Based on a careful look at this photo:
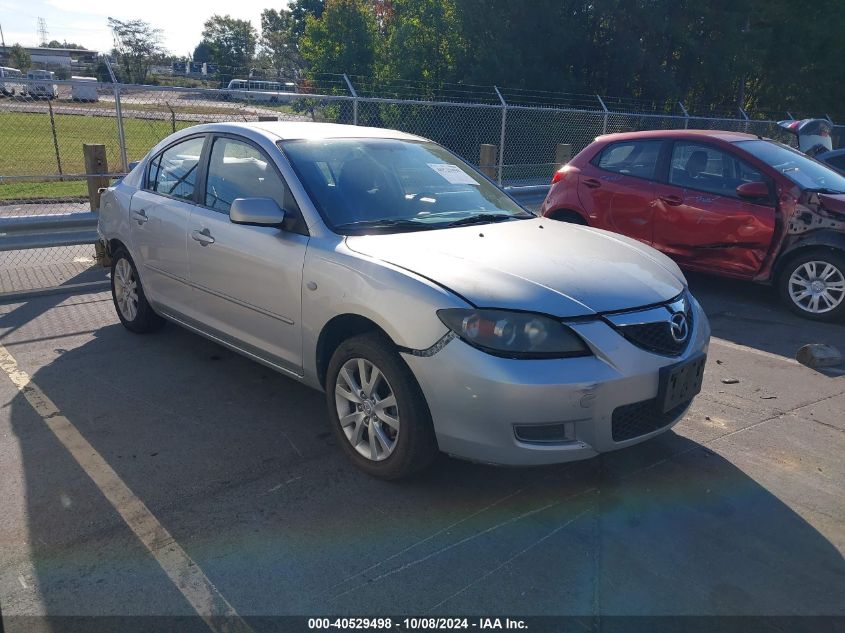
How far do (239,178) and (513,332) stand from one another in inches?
89.7

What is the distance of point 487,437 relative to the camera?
312cm

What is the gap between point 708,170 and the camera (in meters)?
7.12

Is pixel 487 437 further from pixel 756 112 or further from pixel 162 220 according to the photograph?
pixel 756 112

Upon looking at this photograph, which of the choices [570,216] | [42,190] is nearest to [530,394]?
A: [570,216]

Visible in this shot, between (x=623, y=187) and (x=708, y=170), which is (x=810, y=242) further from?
(x=623, y=187)

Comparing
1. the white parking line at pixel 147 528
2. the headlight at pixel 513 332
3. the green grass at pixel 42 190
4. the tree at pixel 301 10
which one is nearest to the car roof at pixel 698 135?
the headlight at pixel 513 332

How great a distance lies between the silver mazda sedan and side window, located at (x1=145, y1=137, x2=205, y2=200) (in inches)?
0.6

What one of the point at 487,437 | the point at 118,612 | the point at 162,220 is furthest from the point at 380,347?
the point at 162,220

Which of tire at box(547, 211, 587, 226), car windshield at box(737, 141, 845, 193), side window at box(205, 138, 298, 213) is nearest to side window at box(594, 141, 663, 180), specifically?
tire at box(547, 211, 587, 226)

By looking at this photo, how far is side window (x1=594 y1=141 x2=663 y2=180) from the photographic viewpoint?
24.5 feet

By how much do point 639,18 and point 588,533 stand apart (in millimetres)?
21928

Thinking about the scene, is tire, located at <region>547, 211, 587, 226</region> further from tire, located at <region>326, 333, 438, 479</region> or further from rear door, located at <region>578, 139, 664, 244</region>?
tire, located at <region>326, 333, 438, 479</region>

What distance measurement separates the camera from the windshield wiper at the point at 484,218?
165 inches

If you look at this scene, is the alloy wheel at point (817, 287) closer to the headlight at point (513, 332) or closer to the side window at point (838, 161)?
the headlight at point (513, 332)
